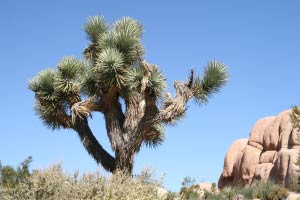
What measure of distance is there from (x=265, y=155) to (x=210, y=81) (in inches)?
559

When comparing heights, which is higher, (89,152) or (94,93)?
(94,93)

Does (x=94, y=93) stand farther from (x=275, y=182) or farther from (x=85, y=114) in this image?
(x=275, y=182)

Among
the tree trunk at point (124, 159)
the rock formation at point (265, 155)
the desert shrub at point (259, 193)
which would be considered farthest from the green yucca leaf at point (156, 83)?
the rock formation at point (265, 155)

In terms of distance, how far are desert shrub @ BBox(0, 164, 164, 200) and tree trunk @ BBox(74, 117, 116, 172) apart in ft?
16.0

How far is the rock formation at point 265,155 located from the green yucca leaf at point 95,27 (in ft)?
37.3

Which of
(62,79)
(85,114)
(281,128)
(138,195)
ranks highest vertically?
(281,128)

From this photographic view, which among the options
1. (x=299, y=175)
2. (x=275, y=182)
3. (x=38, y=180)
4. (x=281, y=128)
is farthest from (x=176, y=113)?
(x=281, y=128)

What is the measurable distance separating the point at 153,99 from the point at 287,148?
13.6m

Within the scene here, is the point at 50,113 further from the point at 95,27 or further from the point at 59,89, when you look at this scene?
the point at 95,27

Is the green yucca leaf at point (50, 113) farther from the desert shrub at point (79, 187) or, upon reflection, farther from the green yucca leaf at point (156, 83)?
the desert shrub at point (79, 187)

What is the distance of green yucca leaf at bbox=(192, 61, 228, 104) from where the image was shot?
16266 mm

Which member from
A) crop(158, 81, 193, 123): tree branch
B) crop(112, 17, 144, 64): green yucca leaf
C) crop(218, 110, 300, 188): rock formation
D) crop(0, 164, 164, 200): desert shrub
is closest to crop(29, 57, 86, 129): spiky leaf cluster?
crop(112, 17, 144, 64): green yucca leaf

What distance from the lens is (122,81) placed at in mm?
15914

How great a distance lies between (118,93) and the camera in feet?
55.1
